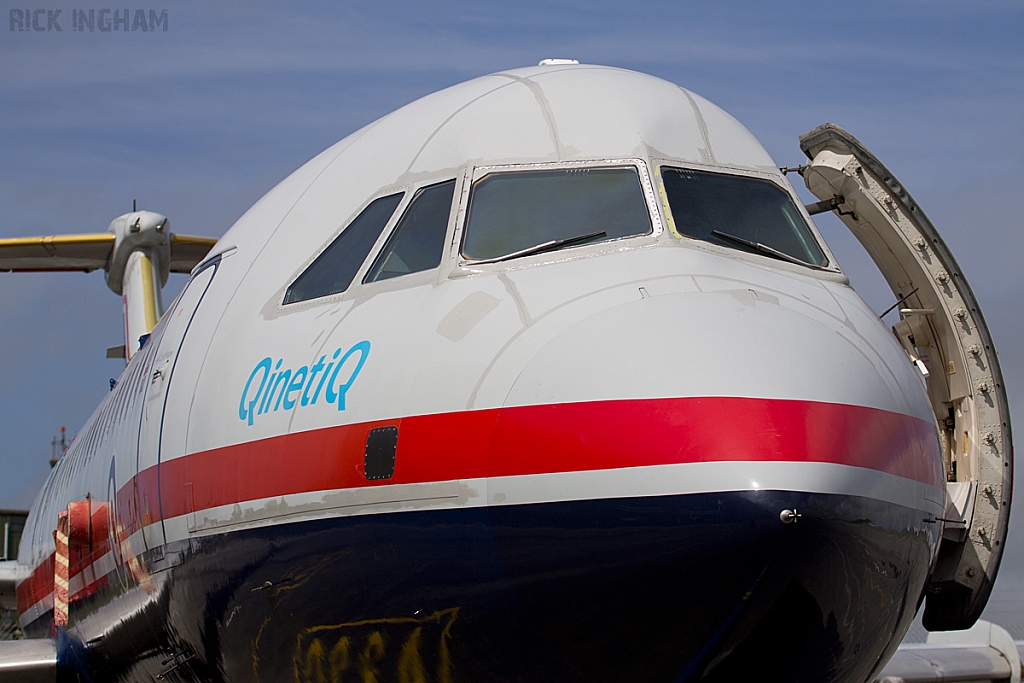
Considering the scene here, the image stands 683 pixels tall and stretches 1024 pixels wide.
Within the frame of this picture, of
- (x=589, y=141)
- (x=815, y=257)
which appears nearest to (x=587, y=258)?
(x=589, y=141)

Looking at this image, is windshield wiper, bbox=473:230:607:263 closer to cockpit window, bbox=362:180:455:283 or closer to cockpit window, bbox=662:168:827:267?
cockpit window, bbox=362:180:455:283

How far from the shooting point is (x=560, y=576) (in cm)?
362

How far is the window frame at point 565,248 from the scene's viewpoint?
4.64m

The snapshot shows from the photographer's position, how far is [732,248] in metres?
4.89

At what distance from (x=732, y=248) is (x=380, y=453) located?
5.95 ft

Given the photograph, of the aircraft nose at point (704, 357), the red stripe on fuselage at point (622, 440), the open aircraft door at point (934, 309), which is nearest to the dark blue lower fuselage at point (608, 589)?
the red stripe on fuselage at point (622, 440)

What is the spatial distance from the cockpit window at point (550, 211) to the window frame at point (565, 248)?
2 cm

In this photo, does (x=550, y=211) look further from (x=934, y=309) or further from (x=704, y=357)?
(x=934, y=309)

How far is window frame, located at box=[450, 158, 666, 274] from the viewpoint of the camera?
464cm

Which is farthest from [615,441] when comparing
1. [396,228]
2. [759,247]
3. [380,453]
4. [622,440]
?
[396,228]

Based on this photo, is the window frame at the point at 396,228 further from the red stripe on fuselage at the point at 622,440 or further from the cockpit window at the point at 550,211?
the red stripe on fuselage at the point at 622,440

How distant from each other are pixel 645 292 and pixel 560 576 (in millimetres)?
1139

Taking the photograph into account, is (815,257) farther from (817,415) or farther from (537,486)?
(537,486)

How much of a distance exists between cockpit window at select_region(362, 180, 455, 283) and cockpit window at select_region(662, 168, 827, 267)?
3.41ft
